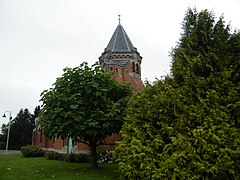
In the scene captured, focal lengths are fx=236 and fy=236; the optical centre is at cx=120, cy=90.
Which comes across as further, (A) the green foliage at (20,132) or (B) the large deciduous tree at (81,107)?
(A) the green foliage at (20,132)

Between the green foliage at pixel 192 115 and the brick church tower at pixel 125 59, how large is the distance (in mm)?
18090

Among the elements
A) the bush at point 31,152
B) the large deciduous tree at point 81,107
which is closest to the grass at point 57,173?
the large deciduous tree at point 81,107

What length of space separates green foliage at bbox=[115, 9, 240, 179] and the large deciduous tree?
3.22 m

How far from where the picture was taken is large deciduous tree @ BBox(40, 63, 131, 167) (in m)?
12.4

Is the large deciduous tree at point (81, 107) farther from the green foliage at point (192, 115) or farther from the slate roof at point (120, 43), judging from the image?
the slate roof at point (120, 43)

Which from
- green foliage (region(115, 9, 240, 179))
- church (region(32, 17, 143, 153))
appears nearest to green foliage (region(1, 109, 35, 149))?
church (region(32, 17, 143, 153))

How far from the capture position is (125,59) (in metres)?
30.0

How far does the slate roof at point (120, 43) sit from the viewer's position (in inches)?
1215

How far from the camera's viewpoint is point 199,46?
9070mm

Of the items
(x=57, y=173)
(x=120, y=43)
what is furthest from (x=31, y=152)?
(x=120, y=43)

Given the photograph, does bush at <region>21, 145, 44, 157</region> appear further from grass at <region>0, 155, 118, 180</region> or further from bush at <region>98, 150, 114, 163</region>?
grass at <region>0, 155, 118, 180</region>

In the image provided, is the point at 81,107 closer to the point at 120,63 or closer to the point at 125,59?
the point at 120,63

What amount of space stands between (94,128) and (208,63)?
6892mm

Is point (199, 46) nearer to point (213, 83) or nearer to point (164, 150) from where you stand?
point (213, 83)
